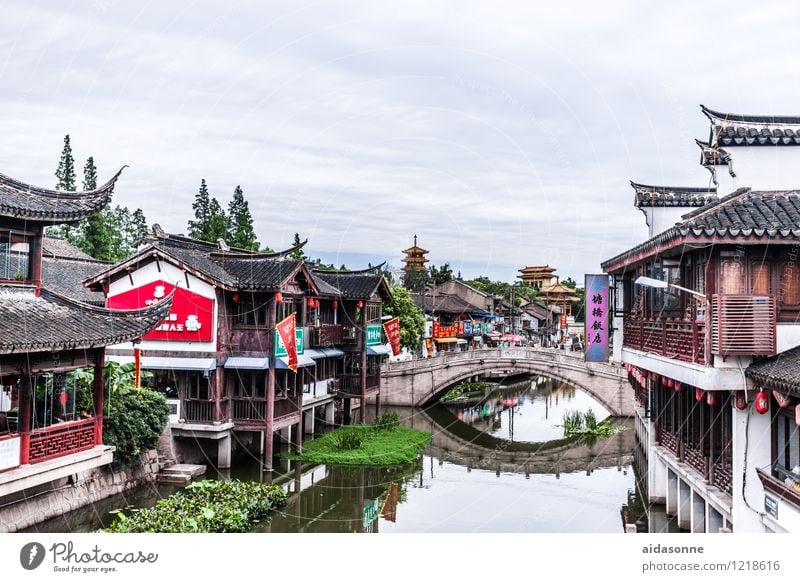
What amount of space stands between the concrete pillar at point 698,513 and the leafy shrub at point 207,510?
7734 mm

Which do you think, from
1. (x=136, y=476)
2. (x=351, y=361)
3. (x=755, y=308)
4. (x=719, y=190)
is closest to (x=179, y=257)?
(x=136, y=476)

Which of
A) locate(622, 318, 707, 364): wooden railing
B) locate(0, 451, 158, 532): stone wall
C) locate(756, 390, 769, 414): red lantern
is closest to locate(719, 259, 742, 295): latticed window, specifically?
locate(622, 318, 707, 364): wooden railing

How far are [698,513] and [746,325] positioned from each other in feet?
13.0

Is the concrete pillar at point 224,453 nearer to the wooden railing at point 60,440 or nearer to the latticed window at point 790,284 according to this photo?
the wooden railing at point 60,440

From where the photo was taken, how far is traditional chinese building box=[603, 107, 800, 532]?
8.41m

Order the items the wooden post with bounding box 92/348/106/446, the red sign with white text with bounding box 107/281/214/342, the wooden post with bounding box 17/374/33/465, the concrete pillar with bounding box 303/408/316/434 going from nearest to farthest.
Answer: the wooden post with bounding box 17/374/33/465
the wooden post with bounding box 92/348/106/446
the red sign with white text with bounding box 107/281/214/342
the concrete pillar with bounding box 303/408/316/434

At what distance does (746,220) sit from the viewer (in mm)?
8992

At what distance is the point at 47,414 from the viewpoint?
13.2 metres

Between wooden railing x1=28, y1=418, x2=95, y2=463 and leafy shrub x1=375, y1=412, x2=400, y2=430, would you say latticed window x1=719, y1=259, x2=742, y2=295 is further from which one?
leafy shrub x1=375, y1=412, x2=400, y2=430

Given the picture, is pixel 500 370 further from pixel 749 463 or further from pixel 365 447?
pixel 749 463

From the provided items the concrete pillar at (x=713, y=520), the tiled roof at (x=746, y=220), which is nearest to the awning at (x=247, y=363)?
the tiled roof at (x=746, y=220)

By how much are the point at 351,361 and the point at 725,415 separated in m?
16.9

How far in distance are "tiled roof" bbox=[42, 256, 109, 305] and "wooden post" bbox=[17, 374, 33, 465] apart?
11978 millimetres

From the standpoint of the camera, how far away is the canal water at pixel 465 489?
1388cm
